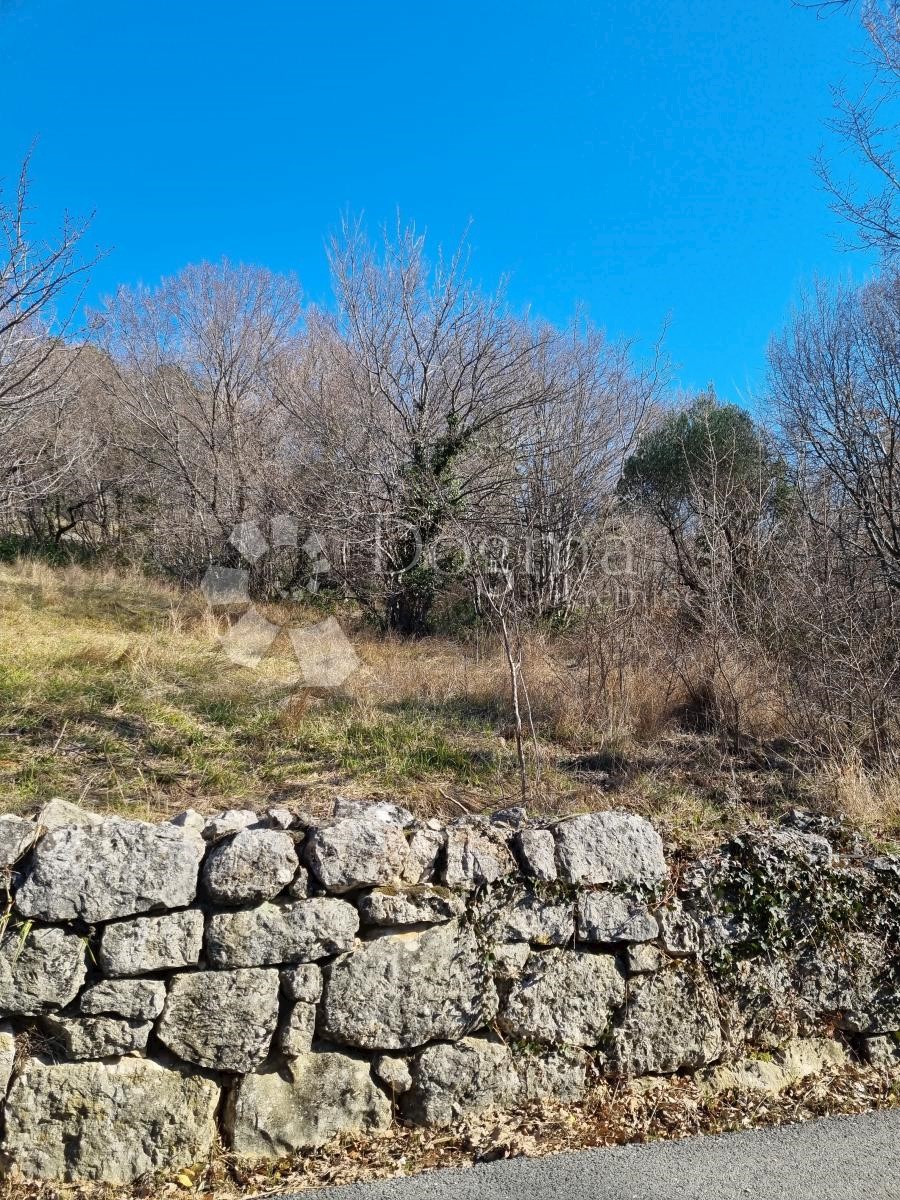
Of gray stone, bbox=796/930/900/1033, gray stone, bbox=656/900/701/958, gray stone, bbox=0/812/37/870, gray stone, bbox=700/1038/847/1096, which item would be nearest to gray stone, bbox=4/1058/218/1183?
gray stone, bbox=0/812/37/870

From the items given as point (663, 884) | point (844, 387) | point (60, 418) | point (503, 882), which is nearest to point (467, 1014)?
point (503, 882)

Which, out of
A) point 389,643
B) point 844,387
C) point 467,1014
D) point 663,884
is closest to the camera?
point 467,1014

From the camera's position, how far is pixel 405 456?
10812mm

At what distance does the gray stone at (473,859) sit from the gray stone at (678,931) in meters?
0.71

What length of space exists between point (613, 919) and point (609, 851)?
0.28 meters

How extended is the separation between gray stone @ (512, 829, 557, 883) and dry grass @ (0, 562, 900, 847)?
0.70 m

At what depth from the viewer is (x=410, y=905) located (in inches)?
121

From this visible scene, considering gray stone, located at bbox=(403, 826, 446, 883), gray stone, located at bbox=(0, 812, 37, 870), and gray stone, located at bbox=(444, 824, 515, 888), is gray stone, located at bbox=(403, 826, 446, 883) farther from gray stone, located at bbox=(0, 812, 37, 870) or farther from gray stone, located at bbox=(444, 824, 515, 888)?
gray stone, located at bbox=(0, 812, 37, 870)

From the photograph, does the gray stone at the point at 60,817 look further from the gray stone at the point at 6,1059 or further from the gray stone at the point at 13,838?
the gray stone at the point at 6,1059

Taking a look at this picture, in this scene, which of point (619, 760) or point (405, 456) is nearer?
point (619, 760)

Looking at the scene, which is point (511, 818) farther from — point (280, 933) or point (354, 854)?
point (280, 933)

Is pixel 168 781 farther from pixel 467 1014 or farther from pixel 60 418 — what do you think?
pixel 60 418

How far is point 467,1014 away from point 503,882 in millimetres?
522

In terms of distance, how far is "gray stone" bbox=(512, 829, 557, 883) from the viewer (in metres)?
3.25
